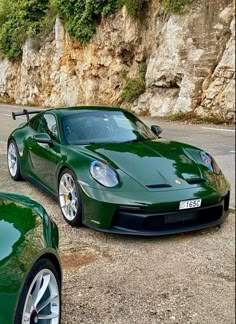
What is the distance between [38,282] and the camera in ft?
7.74

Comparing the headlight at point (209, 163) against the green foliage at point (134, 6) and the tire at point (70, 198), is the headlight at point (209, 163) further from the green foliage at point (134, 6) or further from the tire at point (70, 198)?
the green foliage at point (134, 6)

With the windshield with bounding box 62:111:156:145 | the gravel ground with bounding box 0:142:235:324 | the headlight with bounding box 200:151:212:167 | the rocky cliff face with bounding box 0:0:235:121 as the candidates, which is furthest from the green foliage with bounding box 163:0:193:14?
the gravel ground with bounding box 0:142:235:324

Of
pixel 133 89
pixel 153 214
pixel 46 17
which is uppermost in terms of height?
pixel 46 17

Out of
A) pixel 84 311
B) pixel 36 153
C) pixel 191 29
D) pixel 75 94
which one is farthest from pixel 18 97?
pixel 84 311

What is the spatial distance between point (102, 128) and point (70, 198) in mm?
1117

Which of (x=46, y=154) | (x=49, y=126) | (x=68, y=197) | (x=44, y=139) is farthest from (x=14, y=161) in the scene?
(x=68, y=197)

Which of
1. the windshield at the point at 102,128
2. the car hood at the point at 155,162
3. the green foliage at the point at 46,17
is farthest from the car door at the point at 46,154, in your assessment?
the green foliage at the point at 46,17

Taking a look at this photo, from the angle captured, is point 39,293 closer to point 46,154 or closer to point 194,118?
point 46,154

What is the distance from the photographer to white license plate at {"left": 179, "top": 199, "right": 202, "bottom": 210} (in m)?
3.92

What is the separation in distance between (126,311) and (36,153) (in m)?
3.09

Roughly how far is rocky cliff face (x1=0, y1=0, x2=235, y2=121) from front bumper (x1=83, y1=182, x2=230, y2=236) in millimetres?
10002

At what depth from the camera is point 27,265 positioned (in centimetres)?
218

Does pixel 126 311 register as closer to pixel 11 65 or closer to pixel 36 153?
pixel 36 153

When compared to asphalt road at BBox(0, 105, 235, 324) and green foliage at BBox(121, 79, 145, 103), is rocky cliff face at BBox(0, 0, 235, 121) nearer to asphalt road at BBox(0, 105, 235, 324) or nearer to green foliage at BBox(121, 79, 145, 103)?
green foliage at BBox(121, 79, 145, 103)
